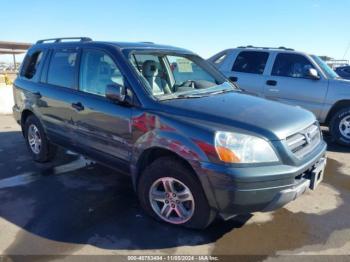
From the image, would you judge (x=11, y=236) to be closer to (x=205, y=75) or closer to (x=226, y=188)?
(x=226, y=188)

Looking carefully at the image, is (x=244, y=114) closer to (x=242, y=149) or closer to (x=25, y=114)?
(x=242, y=149)

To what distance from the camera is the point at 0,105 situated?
10.9 metres

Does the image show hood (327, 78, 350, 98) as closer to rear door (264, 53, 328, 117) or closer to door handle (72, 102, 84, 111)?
rear door (264, 53, 328, 117)

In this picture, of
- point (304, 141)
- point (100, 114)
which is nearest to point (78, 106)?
point (100, 114)

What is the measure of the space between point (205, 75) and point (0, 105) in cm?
865

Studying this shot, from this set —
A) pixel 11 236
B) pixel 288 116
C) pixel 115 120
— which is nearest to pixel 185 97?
pixel 115 120

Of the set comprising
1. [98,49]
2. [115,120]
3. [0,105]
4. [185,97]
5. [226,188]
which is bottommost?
[0,105]

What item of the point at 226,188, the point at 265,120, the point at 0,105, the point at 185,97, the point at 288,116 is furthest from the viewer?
the point at 0,105

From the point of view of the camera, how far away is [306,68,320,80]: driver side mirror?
265 inches

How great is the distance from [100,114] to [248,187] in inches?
72.9

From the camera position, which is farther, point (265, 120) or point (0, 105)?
point (0, 105)

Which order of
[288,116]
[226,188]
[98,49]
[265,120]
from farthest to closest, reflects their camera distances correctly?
[98,49], [288,116], [265,120], [226,188]

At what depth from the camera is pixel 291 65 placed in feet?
23.5

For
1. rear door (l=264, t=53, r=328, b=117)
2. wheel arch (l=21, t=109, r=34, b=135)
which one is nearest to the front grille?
rear door (l=264, t=53, r=328, b=117)
